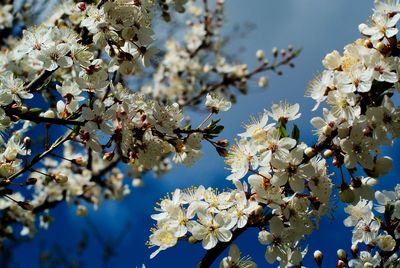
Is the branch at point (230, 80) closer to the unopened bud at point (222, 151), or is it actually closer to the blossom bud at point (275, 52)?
the blossom bud at point (275, 52)

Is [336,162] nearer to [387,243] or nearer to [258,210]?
[258,210]

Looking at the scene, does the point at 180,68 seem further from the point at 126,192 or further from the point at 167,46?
the point at 126,192

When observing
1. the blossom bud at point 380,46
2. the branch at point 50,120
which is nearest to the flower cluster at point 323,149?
the blossom bud at point 380,46

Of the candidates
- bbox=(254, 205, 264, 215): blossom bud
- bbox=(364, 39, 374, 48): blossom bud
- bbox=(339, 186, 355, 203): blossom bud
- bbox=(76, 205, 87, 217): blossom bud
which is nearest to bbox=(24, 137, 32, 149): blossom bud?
bbox=(254, 205, 264, 215): blossom bud

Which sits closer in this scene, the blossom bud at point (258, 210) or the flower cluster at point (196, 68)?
the blossom bud at point (258, 210)

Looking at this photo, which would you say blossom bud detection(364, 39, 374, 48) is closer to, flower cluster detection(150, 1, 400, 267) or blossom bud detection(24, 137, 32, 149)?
flower cluster detection(150, 1, 400, 267)

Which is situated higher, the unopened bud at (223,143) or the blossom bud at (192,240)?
the unopened bud at (223,143)

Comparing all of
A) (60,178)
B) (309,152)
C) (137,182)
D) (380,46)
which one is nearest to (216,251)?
(309,152)

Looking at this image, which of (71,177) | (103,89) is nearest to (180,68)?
(71,177)
